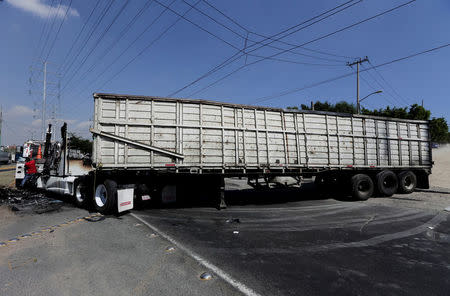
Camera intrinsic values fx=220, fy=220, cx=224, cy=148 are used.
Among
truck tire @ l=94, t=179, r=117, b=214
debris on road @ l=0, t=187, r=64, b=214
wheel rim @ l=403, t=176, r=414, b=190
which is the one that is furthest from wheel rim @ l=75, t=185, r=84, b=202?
wheel rim @ l=403, t=176, r=414, b=190

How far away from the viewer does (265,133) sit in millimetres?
8070

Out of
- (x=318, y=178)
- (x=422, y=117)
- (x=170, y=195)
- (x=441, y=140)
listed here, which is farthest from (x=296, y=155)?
(x=441, y=140)

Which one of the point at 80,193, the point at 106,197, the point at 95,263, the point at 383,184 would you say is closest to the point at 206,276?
the point at 95,263

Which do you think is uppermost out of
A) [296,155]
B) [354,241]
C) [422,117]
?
[422,117]

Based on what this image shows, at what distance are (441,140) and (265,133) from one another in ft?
228

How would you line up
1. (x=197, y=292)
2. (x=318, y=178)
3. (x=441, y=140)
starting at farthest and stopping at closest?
(x=441, y=140) → (x=318, y=178) → (x=197, y=292)

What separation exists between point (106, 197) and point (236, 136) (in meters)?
4.48

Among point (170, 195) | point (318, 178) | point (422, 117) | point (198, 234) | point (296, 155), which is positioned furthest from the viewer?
point (422, 117)

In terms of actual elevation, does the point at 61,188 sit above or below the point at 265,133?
below

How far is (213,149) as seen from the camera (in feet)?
24.2

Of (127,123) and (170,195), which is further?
(170,195)

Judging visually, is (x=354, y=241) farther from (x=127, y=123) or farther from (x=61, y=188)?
(x=61, y=188)

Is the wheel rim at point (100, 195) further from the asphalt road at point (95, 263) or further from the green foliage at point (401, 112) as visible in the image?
the green foliage at point (401, 112)

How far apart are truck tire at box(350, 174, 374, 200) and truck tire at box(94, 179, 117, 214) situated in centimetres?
925
